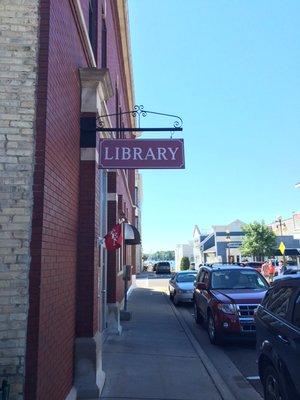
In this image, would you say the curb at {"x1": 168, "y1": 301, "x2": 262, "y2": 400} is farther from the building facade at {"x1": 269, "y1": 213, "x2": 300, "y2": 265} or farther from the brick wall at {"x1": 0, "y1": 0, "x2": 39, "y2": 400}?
the building facade at {"x1": 269, "y1": 213, "x2": 300, "y2": 265}

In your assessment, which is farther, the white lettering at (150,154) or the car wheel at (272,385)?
the white lettering at (150,154)

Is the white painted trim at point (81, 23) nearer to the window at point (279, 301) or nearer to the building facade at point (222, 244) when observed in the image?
the window at point (279, 301)

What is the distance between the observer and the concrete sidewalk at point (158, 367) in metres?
6.66

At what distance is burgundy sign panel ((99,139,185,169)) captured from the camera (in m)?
6.65

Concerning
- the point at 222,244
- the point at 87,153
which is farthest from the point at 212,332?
the point at 222,244

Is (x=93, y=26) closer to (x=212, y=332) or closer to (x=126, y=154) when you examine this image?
(x=126, y=154)

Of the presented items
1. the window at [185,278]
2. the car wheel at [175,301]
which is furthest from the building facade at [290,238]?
the car wheel at [175,301]

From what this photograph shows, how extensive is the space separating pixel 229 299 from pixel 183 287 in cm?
924

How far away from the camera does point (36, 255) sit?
4328mm

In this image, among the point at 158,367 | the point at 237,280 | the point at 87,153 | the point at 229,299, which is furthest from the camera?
the point at 237,280

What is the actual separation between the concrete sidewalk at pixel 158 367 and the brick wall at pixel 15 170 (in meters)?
2.76

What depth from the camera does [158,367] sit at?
8.16 meters

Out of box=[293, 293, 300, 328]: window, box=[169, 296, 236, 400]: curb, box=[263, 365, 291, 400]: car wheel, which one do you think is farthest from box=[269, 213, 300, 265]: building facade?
box=[293, 293, 300, 328]: window

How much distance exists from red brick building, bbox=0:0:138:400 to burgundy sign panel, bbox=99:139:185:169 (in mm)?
284
